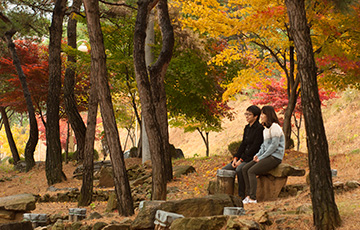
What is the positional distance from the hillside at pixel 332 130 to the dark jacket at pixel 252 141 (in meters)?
7.00

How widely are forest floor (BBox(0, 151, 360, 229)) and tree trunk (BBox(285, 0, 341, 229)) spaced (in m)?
0.19

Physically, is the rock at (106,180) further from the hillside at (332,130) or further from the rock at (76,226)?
the rock at (76,226)

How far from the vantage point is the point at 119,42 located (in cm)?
1659

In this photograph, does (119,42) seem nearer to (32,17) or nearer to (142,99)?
(32,17)

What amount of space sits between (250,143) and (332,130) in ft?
54.5

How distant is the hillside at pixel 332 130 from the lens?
67.1ft

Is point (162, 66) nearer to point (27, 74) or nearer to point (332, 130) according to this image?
point (27, 74)

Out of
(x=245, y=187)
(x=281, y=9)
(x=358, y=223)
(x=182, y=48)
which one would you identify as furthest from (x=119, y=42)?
(x=358, y=223)

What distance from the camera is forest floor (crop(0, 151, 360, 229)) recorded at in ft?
15.5

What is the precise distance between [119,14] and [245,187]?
952 cm

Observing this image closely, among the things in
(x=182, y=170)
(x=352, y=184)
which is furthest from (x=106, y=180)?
(x=352, y=184)

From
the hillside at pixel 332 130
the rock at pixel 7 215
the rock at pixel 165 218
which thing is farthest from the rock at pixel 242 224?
the hillside at pixel 332 130

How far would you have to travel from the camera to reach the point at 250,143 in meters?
7.27

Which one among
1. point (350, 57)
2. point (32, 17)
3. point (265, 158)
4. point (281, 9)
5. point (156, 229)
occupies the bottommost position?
point (156, 229)
